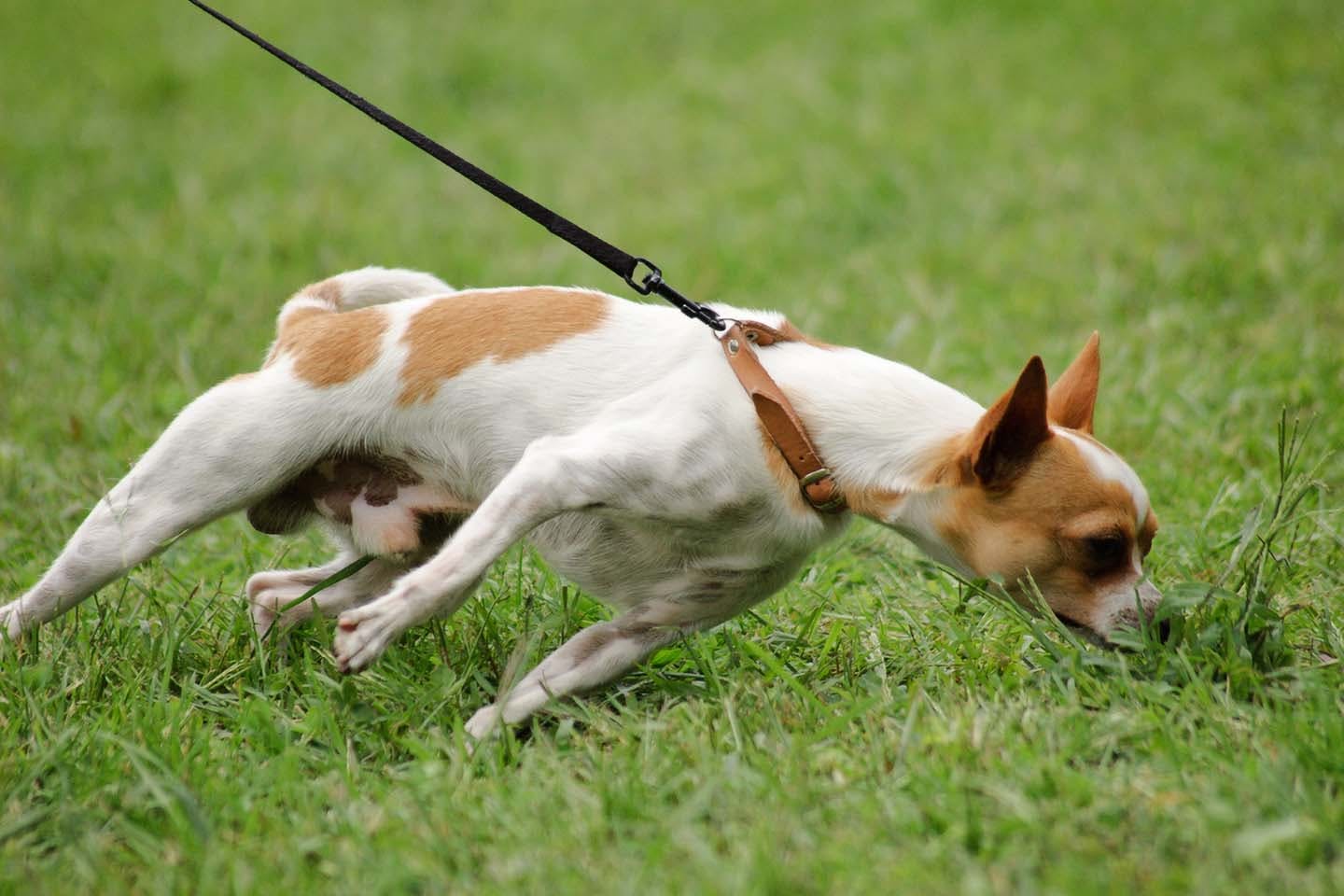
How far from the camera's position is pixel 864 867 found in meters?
2.27

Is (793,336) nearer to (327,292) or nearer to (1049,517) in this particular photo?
(1049,517)

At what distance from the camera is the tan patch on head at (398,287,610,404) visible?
325cm

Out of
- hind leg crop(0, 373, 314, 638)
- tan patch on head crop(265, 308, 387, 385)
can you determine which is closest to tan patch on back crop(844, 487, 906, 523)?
tan patch on head crop(265, 308, 387, 385)

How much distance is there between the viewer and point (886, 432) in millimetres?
2988

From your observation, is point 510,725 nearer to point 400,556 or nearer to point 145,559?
point 400,556

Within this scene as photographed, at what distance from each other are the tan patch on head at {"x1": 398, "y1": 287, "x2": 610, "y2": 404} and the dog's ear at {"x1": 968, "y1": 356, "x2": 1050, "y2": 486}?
100 cm

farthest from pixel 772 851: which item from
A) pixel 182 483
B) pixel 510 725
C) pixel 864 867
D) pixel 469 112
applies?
pixel 469 112

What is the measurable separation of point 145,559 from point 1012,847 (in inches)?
82.6

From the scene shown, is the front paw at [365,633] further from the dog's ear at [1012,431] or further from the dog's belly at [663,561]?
the dog's ear at [1012,431]

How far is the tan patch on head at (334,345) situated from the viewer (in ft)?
10.8

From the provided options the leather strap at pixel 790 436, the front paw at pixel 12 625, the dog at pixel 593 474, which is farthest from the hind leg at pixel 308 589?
the leather strap at pixel 790 436

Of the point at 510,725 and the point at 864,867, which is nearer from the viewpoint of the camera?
the point at 864,867

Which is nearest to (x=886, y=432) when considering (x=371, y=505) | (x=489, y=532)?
(x=489, y=532)

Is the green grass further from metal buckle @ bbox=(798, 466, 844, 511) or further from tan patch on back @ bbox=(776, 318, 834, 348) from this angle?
tan patch on back @ bbox=(776, 318, 834, 348)
